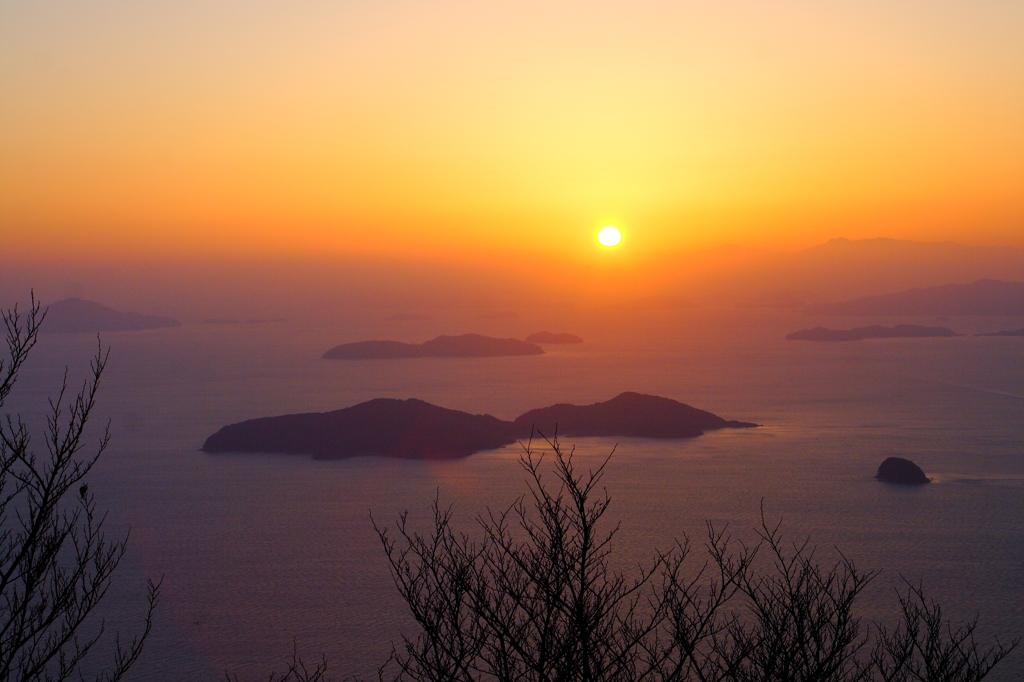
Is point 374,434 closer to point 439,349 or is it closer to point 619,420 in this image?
point 619,420

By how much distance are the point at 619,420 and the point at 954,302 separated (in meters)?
108

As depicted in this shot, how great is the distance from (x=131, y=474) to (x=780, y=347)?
65279mm

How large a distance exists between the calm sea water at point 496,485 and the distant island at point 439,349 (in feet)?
27.1

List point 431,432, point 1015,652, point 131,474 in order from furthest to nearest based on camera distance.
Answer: point 431,432
point 131,474
point 1015,652

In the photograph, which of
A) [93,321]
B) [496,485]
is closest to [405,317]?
[93,321]

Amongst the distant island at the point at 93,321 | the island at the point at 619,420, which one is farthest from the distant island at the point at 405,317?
the island at the point at 619,420

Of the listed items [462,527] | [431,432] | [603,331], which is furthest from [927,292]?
[462,527]

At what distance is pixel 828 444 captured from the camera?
30750 mm

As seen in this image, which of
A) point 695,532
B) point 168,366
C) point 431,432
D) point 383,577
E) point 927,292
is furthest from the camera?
point 927,292

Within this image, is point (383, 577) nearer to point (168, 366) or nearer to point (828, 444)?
point (828, 444)

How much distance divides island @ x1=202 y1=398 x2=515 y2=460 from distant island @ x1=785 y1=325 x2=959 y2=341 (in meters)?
63.4

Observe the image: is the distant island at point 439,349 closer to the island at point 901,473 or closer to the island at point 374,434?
the island at point 374,434

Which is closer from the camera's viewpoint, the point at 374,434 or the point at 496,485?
the point at 496,485

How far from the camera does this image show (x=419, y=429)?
2969 centimetres
